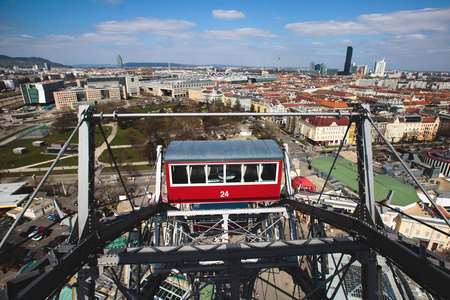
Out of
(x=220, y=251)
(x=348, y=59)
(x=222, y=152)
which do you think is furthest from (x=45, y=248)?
(x=348, y=59)

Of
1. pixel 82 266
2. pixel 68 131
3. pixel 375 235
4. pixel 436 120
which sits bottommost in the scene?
pixel 68 131

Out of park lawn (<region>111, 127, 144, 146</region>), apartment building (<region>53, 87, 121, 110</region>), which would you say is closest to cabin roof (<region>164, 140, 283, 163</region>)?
park lawn (<region>111, 127, 144, 146</region>)

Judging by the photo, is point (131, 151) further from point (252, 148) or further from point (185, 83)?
point (185, 83)

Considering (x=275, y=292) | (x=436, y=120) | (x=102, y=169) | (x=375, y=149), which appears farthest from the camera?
(x=436, y=120)

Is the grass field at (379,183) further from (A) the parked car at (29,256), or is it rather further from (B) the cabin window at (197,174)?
(A) the parked car at (29,256)

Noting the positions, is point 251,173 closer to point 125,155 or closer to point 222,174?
point 222,174

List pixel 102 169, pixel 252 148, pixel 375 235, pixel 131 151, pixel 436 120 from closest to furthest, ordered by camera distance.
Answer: pixel 375 235, pixel 252 148, pixel 102 169, pixel 131 151, pixel 436 120

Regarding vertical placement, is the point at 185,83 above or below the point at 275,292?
above

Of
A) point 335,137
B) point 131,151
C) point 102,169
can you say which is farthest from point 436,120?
point 102,169
